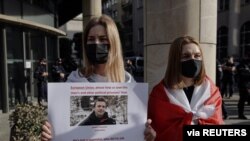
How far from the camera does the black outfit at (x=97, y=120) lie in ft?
6.96

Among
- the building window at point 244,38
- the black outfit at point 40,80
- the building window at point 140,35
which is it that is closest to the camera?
the black outfit at point 40,80

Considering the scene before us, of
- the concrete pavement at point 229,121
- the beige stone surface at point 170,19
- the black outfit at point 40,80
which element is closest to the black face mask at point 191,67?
the beige stone surface at point 170,19

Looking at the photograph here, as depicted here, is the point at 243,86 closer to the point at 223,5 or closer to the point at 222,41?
the point at 222,41

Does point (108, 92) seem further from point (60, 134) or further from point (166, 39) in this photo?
point (166, 39)

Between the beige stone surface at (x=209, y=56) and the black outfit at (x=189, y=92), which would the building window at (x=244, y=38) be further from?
the black outfit at (x=189, y=92)

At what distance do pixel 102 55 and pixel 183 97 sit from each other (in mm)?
627

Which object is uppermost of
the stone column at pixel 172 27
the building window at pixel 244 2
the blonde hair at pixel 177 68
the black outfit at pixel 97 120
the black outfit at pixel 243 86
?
the building window at pixel 244 2

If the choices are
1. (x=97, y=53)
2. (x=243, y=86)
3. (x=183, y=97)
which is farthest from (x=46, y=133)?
(x=243, y=86)

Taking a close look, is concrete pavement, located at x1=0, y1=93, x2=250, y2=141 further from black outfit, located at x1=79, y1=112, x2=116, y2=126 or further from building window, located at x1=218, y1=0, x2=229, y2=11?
building window, located at x1=218, y1=0, x2=229, y2=11

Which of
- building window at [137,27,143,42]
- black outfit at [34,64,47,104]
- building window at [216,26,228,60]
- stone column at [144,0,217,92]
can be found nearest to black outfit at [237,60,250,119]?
stone column at [144,0,217,92]

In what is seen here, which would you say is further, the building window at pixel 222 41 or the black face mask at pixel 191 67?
the building window at pixel 222 41

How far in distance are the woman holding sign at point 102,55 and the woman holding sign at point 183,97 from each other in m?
0.29

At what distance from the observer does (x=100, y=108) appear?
2.12 metres

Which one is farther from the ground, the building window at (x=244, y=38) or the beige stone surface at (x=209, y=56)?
the building window at (x=244, y=38)
